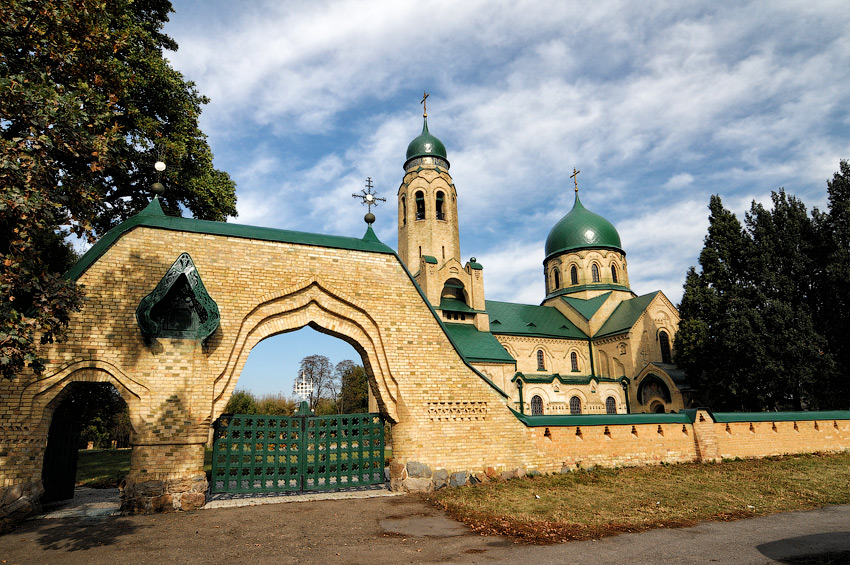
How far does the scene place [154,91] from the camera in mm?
14648

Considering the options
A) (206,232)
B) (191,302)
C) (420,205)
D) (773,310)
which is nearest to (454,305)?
(420,205)

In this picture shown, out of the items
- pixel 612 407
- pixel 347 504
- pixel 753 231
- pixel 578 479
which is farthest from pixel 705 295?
pixel 347 504

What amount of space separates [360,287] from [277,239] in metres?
2.07

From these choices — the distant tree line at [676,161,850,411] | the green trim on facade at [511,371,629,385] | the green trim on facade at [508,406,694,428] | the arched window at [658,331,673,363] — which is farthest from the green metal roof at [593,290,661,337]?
the green trim on facade at [508,406,694,428]

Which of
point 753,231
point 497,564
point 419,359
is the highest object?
point 753,231

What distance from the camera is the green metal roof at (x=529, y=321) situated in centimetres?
3062

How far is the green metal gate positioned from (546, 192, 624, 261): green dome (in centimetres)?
2913

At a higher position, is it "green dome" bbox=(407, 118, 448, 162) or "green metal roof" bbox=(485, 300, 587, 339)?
"green dome" bbox=(407, 118, 448, 162)

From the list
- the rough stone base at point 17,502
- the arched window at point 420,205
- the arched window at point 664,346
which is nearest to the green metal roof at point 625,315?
the arched window at point 664,346

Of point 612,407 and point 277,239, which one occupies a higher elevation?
point 277,239

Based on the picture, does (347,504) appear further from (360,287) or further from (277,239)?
(277,239)

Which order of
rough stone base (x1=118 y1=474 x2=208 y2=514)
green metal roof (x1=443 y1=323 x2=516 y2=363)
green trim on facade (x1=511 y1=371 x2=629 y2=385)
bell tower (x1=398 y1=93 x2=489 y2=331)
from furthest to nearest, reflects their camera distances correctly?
bell tower (x1=398 y1=93 x2=489 y2=331) < green trim on facade (x1=511 y1=371 x2=629 y2=385) < green metal roof (x1=443 y1=323 x2=516 y2=363) < rough stone base (x1=118 y1=474 x2=208 y2=514)

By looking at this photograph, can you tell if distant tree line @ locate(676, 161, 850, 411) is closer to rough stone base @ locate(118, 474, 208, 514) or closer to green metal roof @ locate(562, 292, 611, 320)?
green metal roof @ locate(562, 292, 611, 320)

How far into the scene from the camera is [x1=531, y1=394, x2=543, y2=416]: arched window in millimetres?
27670
